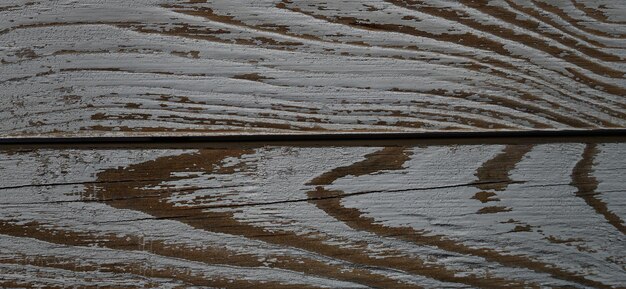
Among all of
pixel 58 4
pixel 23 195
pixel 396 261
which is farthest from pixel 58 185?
pixel 396 261

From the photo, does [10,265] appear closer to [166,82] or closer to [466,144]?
[166,82]

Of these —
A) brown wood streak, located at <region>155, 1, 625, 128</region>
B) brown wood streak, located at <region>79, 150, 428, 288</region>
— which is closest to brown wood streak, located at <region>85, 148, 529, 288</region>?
brown wood streak, located at <region>79, 150, 428, 288</region>

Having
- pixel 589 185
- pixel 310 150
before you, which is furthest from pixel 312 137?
pixel 589 185

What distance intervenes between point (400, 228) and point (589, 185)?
16cm

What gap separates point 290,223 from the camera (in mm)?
496

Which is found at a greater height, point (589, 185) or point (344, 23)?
point (344, 23)

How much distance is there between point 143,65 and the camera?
0.50 metres

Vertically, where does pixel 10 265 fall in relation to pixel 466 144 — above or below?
below

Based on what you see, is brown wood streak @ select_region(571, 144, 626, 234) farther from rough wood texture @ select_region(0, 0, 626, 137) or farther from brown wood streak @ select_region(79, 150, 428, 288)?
brown wood streak @ select_region(79, 150, 428, 288)

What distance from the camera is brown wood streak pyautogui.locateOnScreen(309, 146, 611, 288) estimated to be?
19.4 inches

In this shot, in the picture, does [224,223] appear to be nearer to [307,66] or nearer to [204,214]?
[204,214]

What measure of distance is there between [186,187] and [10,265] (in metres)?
0.16

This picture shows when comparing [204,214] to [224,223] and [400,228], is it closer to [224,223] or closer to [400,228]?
[224,223]

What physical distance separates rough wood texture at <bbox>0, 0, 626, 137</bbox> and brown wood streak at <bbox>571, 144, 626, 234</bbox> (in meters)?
0.03
